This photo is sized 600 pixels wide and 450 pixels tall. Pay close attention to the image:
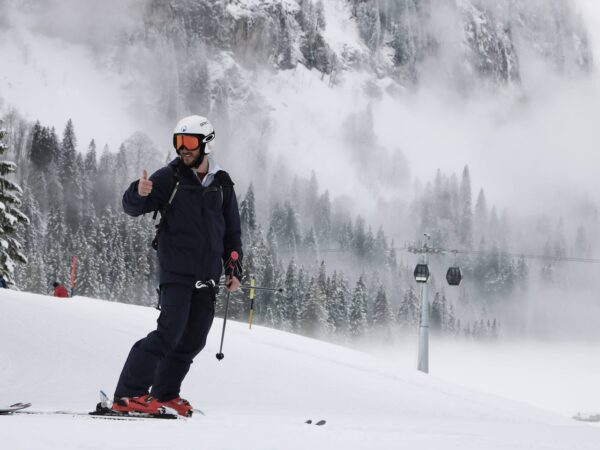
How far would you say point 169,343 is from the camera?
17.3 ft

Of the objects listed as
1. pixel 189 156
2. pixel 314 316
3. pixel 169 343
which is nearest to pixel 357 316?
pixel 314 316

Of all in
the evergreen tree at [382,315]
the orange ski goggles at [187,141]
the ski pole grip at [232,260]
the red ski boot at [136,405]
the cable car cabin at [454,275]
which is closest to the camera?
the red ski boot at [136,405]

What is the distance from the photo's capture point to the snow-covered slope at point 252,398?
379 cm

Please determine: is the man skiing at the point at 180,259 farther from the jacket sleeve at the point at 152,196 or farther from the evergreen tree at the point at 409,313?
the evergreen tree at the point at 409,313

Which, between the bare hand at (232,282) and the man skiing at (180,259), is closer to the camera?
the man skiing at (180,259)

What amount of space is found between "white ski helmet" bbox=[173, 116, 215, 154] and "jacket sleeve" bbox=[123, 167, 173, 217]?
253mm

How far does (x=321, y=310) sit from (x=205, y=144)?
9592cm

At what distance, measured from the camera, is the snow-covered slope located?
379cm

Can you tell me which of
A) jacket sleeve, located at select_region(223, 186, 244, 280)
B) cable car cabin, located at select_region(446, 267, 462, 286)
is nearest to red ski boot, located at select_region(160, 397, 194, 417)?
jacket sleeve, located at select_region(223, 186, 244, 280)

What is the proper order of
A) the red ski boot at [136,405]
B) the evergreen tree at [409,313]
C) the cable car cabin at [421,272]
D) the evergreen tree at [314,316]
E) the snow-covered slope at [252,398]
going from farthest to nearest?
the evergreen tree at [409,313]
the evergreen tree at [314,316]
the cable car cabin at [421,272]
the red ski boot at [136,405]
the snow-covered slope at [252,398]

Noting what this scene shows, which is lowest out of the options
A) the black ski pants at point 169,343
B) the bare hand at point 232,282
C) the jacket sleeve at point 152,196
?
the black ski pants at point 169,343

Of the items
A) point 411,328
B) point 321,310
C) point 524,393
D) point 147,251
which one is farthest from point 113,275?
point 524,393

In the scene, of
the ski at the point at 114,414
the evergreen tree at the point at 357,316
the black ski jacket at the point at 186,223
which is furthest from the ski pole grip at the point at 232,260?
the evergreen tree at the point at 357,316

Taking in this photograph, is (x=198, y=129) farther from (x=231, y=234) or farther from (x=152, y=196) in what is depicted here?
(x=231, y=234)
